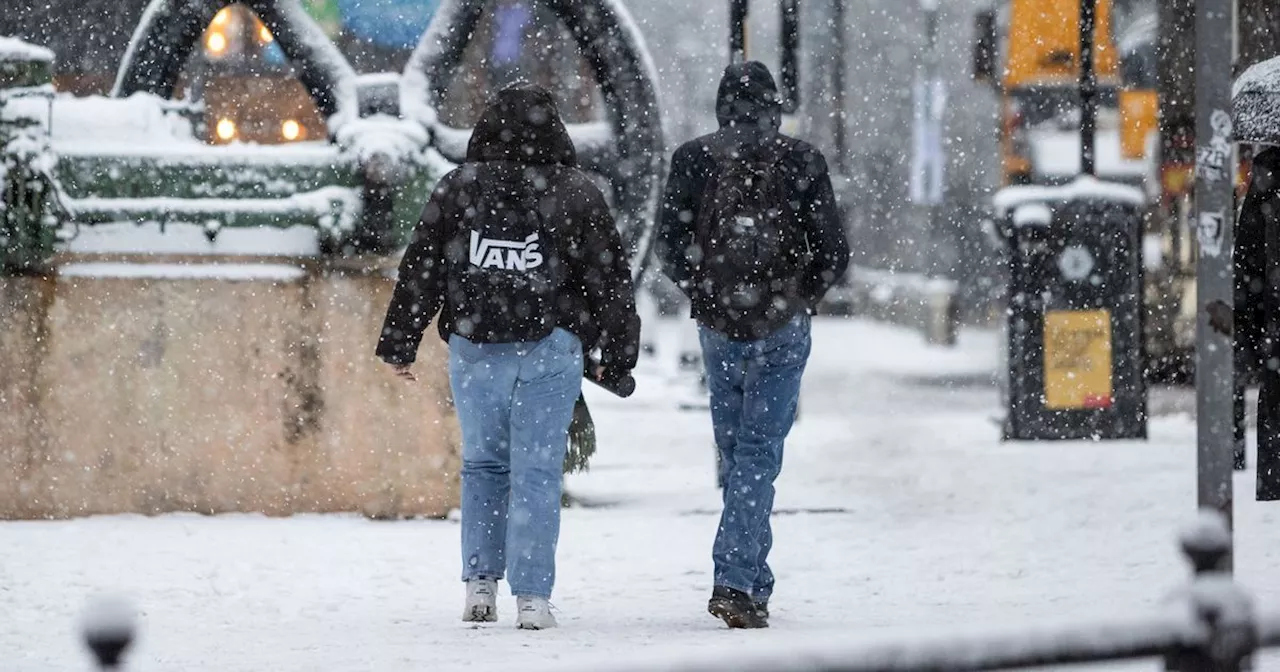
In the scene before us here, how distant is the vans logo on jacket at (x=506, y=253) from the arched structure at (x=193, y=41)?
368cm

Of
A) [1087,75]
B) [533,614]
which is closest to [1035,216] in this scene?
[1087,75]

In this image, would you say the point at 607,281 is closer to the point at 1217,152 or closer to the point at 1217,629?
the point at 1217,152

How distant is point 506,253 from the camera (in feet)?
19.7

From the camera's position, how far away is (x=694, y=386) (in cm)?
1862

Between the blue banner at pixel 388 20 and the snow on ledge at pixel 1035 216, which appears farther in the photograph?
the blue banner at pixel 388 20

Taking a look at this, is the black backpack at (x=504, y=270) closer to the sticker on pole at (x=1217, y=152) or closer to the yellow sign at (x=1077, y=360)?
the sticker on pole at (x=1217, y=152)

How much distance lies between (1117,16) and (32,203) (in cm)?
2350

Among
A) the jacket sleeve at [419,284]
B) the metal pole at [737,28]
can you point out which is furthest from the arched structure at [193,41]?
the jacket sleeve at [419,284]

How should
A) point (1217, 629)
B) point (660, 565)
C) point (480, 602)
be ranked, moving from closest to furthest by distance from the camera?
point (1217, 629)
point (480, 602)
point (660, 565)

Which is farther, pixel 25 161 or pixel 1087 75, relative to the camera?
pixel 1087 75

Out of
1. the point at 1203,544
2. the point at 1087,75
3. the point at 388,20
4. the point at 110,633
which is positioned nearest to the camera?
the point at 110,633

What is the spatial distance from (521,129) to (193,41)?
14.0 ft

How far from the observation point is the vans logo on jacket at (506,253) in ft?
19.7

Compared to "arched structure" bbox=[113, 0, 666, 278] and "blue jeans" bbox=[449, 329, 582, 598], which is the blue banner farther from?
"blue jeans" bbox=[449, 329, 582, 598]
